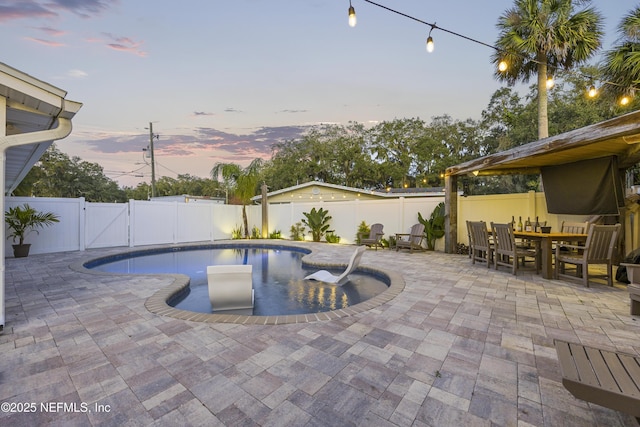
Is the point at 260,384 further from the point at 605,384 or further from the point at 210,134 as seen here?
the point at 210,134

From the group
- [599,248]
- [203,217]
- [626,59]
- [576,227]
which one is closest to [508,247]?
[599,248]

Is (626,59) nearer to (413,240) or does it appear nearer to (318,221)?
(413,240)

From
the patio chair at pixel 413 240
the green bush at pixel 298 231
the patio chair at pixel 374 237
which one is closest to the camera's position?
the patio chair at pixel 413 240

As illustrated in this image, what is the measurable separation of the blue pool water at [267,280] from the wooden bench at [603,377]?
3385 mm

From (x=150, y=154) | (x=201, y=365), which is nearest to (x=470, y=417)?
(x=201, y=365)

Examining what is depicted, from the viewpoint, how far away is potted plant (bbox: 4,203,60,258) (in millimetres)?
8312

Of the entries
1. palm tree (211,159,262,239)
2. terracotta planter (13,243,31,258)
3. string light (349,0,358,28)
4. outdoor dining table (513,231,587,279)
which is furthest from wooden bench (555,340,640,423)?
palm tree (211,159,262,239)

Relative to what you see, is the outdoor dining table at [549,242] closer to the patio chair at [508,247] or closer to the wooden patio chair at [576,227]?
the patio chair at [508,247]

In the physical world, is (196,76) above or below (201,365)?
above

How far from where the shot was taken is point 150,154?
2041 centimetres

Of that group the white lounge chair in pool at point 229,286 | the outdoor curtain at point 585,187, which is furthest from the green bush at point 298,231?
the outdoor curtain at point 585,187

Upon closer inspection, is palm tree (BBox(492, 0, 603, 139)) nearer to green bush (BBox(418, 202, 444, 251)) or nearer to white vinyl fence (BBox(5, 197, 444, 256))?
green bush (BBox(418, 202, 444, 251))

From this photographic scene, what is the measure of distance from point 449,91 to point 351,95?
17.7 ft

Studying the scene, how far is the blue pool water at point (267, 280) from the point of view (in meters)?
4.96
